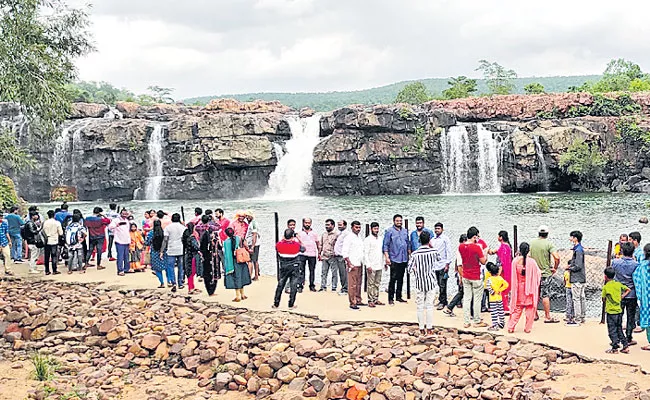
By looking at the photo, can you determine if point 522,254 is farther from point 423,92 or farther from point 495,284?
point 423,92

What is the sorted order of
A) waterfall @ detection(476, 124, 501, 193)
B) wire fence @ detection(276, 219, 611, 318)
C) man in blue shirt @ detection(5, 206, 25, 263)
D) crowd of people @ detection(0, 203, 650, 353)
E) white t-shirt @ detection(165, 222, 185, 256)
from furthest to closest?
waterfall @ detection(476, 124, 501, 193) < man in blue shirt @ detection(5, 206, 25, 263) < white t-shirt @ detection(165, 222, 185, 256) < wire fence @ detection(276, 219, 611, 318) < crowd of people @ detection(0, 203, 650, 353)

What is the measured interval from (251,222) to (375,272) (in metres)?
2.83

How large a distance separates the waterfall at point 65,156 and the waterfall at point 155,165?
4236mm

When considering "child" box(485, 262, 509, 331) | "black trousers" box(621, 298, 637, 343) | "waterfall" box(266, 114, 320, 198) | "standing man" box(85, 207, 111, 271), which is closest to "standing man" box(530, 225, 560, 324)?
"child" box(485, 262, 509, 331)

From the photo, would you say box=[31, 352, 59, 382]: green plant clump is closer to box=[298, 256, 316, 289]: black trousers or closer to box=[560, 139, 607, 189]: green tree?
box=[298, 256, 316, 289]: black trousers

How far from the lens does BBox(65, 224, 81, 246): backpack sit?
42.7 feet

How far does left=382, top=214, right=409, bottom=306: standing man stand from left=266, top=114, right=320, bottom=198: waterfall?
28770 mm

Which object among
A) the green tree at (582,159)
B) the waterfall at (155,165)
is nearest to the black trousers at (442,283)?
the green tree at (582,159)

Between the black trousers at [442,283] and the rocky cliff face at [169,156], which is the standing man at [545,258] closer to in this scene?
the black trousers at [442,283]

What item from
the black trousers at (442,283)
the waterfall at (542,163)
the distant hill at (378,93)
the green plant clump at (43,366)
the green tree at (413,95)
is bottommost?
the green plant clump at (43,366)

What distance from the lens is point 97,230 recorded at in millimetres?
13328

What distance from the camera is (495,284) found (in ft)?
28.2

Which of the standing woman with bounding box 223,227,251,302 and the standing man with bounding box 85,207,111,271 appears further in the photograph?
the standing man with bounding box 85,207,111,271

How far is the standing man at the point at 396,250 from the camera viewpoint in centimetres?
999
